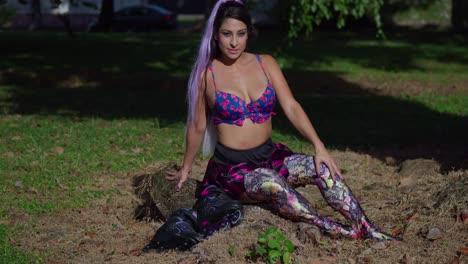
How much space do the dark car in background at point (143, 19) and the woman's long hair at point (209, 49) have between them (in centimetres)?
2988

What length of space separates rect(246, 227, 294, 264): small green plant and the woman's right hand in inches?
37.3

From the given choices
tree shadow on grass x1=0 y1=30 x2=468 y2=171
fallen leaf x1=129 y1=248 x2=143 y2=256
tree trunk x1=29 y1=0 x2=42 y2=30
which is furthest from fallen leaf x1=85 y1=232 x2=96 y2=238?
tree trunk x1=29 y1=0 x2=42 y2=30

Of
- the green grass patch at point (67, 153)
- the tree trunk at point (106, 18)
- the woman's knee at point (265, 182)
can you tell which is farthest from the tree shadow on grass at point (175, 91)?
the tree trunk at point (106, 18)

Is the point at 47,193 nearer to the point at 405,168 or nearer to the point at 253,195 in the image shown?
the point at 253,195

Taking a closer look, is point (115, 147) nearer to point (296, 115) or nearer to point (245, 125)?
point (245, 125)

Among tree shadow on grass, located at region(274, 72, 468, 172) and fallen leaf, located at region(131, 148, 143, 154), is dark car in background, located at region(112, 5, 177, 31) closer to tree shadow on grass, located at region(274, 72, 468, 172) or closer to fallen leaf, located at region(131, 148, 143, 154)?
tree shadow on grass, located at region(274, 72, 468, 172)

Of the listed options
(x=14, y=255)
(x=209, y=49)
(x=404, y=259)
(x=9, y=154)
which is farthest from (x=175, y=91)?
(x=404, y=259)

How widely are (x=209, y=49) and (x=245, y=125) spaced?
1.85ft

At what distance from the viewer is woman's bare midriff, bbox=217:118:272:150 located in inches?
206

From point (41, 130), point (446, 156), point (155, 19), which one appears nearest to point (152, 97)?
point (41, 130)

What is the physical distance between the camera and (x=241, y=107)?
5203 mm

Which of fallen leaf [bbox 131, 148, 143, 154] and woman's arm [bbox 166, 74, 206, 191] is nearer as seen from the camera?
woman's arm [bbox 166, 74, 206, 191]

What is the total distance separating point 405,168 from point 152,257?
3.15m

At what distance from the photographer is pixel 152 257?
491cm
